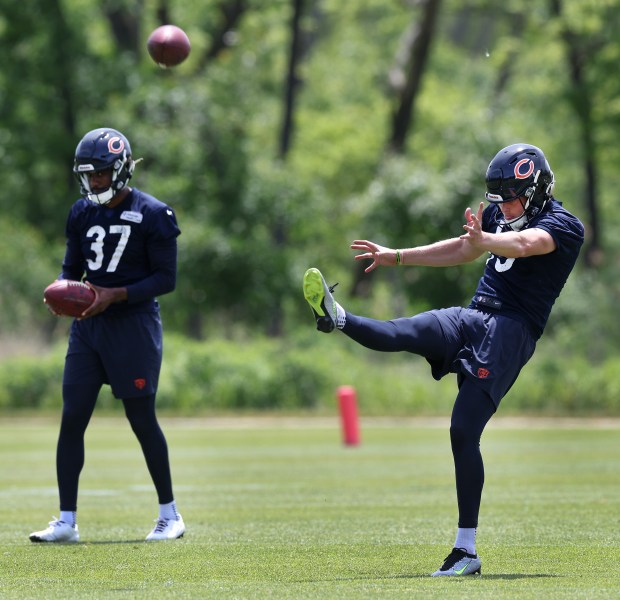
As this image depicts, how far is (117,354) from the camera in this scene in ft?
29.4

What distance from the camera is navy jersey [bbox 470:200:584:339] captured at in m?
7.46

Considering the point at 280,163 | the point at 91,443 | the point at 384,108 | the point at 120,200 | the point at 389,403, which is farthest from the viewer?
the point at 384,108

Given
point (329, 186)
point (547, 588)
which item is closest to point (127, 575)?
point (547, 588)

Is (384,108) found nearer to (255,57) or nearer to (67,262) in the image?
(255,57)

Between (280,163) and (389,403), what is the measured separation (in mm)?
12653

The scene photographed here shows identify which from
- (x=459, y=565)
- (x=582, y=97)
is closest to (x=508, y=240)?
(x=459, y=565)

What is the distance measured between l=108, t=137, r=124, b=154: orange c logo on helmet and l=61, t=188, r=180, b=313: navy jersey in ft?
1.01

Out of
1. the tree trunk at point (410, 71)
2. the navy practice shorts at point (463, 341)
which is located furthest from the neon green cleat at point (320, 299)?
the tree trunk at point (410, 71)

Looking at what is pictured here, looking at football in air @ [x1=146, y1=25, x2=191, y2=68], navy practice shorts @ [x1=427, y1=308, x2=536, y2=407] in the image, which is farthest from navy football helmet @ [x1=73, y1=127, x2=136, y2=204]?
navy practice shorts @ [x1=427, y1=308, x2=536, y2=407]

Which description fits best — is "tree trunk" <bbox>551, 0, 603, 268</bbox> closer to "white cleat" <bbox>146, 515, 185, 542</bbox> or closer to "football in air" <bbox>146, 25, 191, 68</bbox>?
"football in air" <bbox>146, 25, 191, 68</bbox>

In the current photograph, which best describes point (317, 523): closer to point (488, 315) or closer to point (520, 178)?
point (488, 315)

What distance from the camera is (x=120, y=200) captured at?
9062mm

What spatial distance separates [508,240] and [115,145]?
2.98 m

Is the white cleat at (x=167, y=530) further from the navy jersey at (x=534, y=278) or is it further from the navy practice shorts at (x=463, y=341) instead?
the navy jersey at (x=534, y=278)
